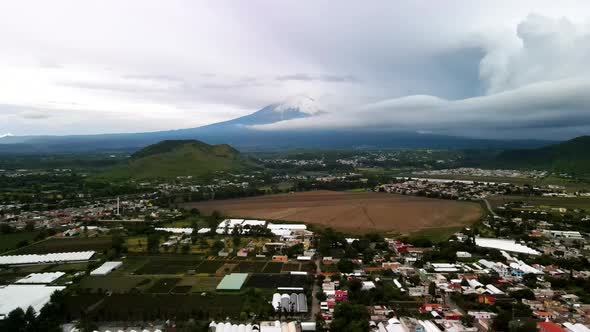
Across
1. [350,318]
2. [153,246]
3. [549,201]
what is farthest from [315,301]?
[549,201]

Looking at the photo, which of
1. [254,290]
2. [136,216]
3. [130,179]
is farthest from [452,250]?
[130,179]

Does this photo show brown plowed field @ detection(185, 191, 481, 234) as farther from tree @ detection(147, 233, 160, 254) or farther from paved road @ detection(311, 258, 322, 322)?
paved road @ detection(311, 258, 322, 322)

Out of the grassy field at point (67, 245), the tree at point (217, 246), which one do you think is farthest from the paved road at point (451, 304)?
the grassy field at point (67, 245)

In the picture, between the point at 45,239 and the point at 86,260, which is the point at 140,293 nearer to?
the point at 86,260

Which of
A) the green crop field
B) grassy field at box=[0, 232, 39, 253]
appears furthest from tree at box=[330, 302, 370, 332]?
grassy field at box=[0, 232, 39, 253]

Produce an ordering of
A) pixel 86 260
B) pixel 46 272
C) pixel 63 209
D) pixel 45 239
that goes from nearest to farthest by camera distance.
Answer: pixel 46 272, pixel 86 260, pixel 45 239, pixel 63 209

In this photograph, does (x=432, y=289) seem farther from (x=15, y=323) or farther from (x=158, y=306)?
(x=15, y=323)
